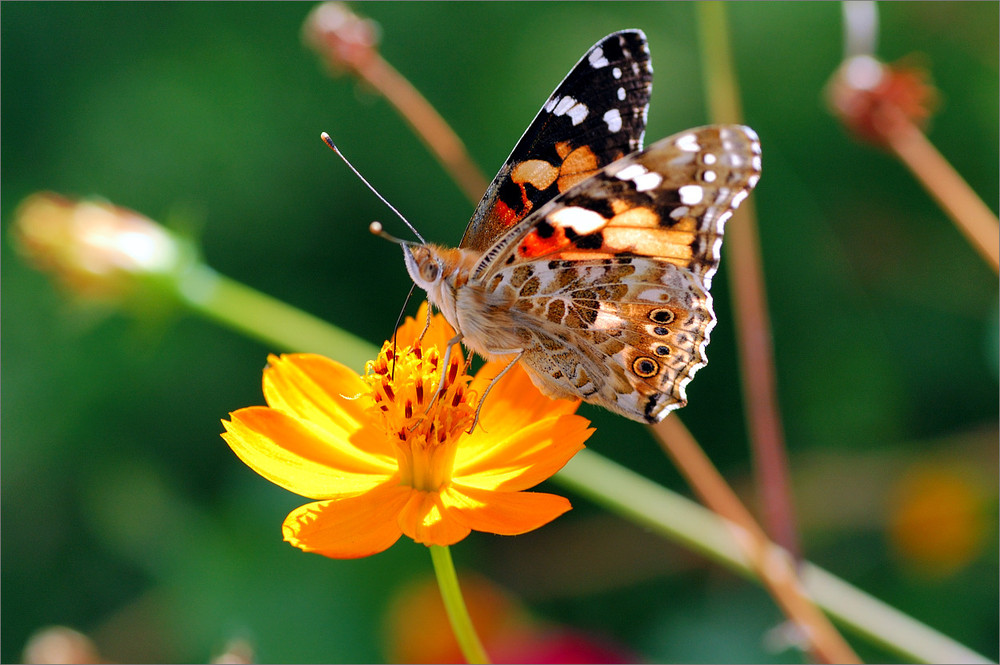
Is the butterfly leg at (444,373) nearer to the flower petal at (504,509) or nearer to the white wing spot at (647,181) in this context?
the flower petal at (504,509)

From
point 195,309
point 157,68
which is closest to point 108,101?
point 157,68

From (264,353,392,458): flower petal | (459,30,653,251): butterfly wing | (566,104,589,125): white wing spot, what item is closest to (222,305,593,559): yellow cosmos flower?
(264,353,392,458): flower petal

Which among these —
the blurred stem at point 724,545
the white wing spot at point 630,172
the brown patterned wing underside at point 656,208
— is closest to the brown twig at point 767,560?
the blurred stem at point 724,545

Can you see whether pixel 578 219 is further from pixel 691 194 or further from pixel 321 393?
pixel 321 393

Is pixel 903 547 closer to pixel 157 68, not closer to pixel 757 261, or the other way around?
pixel 757 261

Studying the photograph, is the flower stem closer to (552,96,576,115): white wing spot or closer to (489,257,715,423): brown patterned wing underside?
(489,257,715,423): brown patterned wing underside
